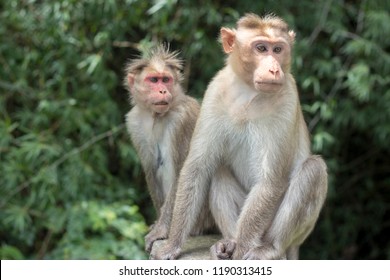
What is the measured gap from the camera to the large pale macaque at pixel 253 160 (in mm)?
5668

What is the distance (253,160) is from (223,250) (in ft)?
2.49

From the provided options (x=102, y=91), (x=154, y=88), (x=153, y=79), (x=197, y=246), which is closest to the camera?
(x=197, y=246)

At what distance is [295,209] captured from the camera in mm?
5699

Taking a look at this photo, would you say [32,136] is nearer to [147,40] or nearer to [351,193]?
[147,40]

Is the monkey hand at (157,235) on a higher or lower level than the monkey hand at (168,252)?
lower

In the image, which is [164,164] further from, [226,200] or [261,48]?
[261,48]

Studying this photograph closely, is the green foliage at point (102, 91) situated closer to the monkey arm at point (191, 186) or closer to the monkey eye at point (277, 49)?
the monkey arm at point (191, 186)

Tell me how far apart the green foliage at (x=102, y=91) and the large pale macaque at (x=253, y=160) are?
9.75 ft

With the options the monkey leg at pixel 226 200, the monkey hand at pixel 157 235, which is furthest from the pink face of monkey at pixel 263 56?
the monkey hand at pixel 157 235

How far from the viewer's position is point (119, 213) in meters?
9.05

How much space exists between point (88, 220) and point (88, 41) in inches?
97.9

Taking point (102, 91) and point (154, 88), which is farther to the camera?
point (102, 91)

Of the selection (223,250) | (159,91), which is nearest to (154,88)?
(159,91)

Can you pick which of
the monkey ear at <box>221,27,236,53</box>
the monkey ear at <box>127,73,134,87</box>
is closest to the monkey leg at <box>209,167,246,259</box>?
the monkey ear at <box>221,27,236,53</box>
